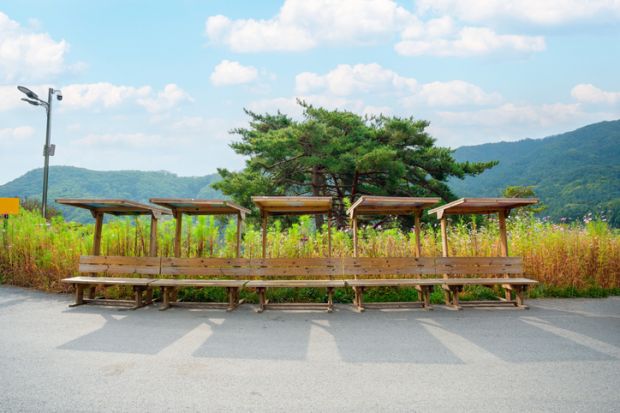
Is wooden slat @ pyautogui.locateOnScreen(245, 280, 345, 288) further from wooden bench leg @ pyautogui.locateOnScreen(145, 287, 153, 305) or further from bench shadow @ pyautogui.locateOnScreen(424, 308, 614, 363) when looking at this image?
wooden bench leg @ pyautogui.locateOnScreen(145, 287, 153, 305)

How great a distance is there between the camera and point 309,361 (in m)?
4.71

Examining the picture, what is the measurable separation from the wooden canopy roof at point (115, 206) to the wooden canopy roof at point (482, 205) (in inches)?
225

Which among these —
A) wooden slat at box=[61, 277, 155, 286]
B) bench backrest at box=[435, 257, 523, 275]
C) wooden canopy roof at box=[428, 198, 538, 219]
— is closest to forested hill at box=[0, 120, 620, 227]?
wooden slat at box=[61, 277, 155, 286]

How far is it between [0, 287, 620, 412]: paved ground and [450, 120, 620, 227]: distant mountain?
30296mm

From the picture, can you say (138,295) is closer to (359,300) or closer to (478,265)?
(359,300)

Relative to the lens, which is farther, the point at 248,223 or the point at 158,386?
the point at 248,223

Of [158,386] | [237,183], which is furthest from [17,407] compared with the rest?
[237,183]

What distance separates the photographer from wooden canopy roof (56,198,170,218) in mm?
7859

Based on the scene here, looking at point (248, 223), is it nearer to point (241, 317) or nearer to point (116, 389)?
point (241, 317)

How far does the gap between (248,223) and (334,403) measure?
57.4 feet

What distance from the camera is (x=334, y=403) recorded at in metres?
3.56

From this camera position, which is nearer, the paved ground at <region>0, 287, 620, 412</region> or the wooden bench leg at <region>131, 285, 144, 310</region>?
the paved ground at <region>0, 287, 620, 412</region>

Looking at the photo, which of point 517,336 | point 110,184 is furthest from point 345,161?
point 110,184

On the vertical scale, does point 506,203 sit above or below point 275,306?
above
